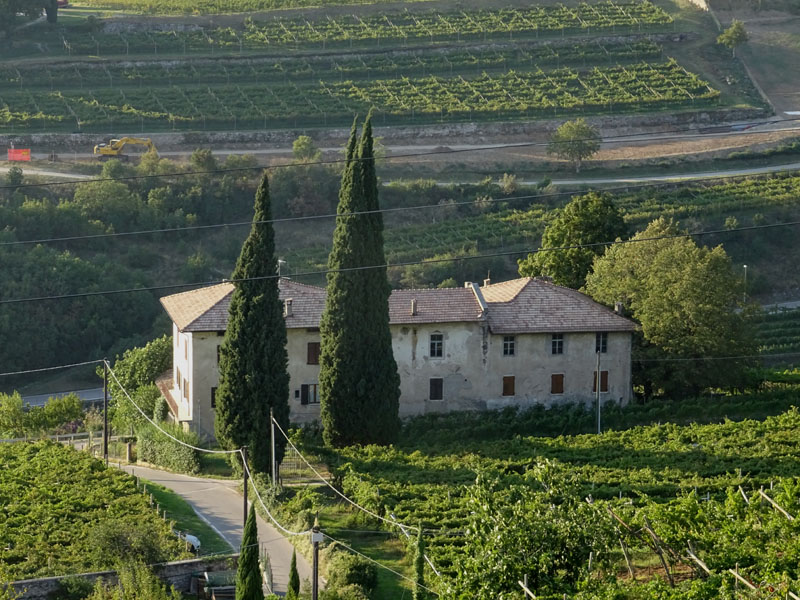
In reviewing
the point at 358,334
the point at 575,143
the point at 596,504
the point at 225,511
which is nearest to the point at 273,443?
the point at 225,511

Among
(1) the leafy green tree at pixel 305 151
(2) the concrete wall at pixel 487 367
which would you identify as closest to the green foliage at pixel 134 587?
(2) the concrete wall at pixel 487 367

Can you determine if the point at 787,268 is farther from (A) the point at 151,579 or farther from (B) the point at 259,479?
(A) the point at 151,579

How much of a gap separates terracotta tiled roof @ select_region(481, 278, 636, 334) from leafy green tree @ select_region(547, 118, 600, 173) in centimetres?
3425

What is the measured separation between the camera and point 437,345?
48.2 meters

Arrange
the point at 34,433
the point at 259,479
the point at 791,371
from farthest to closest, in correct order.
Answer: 1. the point at 791,371
2. the point at 34,433
3. the point at 259,479

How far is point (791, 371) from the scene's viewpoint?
5191 centimetres

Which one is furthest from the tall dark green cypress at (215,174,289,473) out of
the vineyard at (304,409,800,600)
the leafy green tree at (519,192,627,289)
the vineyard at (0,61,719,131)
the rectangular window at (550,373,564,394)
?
the vineyard at (0,61,719,131)

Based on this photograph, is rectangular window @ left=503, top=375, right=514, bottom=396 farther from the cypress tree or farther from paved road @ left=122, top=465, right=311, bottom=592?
the cypress tree

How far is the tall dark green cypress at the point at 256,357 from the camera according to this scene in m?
40.2

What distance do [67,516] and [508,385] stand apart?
17.8 metres

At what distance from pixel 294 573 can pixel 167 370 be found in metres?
24.4

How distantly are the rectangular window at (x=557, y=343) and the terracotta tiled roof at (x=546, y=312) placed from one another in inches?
16.4

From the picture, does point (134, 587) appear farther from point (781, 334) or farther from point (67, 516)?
point (781, 334)

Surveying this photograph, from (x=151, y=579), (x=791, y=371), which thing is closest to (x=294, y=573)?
(x=151, y=579)
